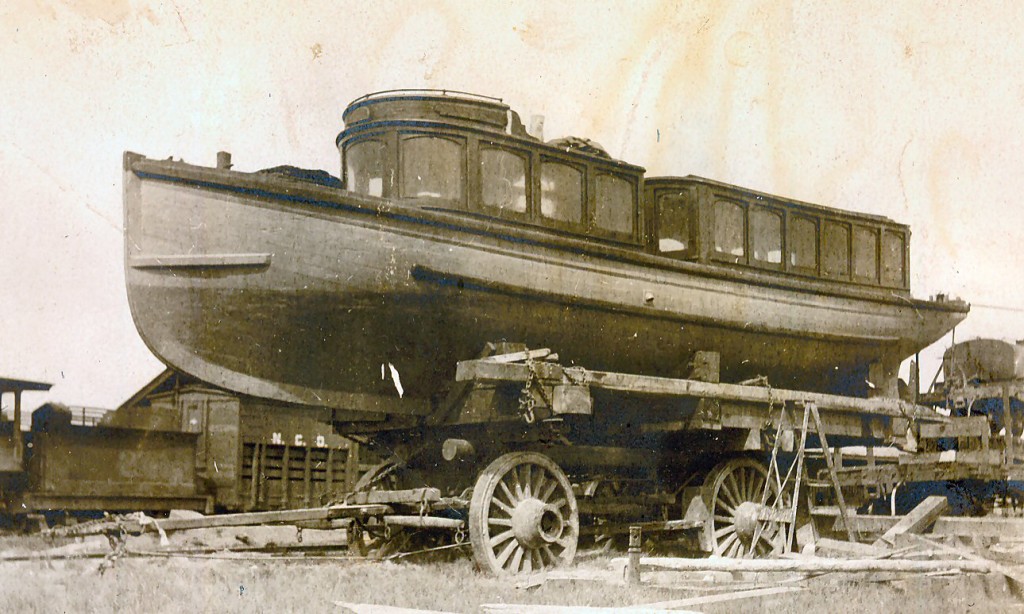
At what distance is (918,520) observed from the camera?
10117 millimetres

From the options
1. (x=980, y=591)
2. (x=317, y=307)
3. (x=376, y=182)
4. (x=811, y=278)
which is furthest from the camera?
(x=811, y=278)

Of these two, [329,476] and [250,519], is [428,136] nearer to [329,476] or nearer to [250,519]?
[250,519]

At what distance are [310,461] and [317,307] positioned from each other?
1207cm

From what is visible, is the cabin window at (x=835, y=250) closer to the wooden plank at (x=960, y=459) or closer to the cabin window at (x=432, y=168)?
the wooden plank at (x=960, y=459)

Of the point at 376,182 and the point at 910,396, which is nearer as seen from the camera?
the point at 376,182

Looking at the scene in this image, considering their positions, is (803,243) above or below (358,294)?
above

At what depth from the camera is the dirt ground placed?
A: 698cm

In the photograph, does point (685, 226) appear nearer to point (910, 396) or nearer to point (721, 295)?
point (721, 295)

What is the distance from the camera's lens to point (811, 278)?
12.3 metres

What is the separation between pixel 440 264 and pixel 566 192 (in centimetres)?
174

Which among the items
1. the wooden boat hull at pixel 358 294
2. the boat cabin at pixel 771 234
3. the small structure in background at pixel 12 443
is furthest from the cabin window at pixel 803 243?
the small structure in background at pixel 12 443

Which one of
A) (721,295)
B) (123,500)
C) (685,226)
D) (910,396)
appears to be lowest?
(123,500)

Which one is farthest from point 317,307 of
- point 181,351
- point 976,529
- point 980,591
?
point 976,529

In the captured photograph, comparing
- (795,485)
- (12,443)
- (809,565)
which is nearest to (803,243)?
(795,485)
